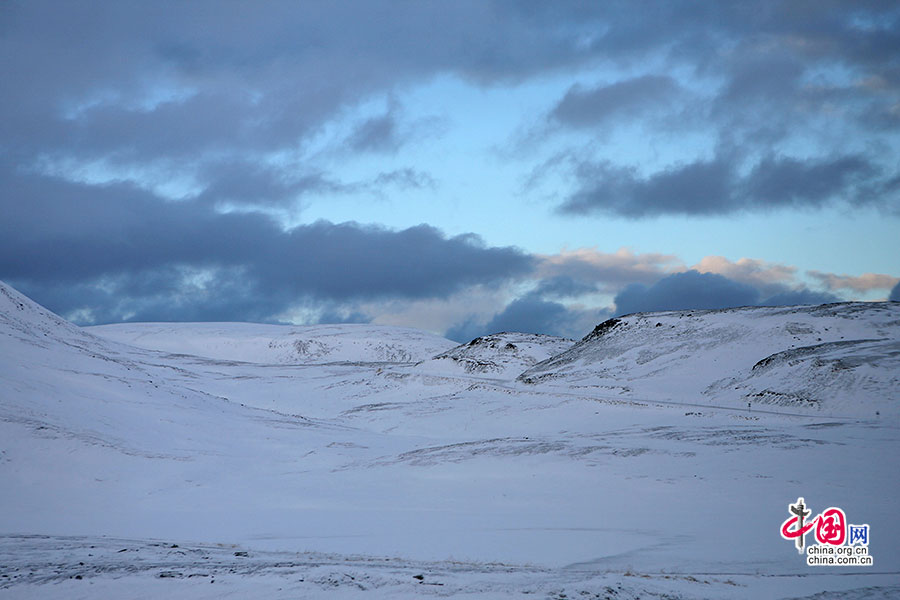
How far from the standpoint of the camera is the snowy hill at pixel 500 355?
67500 millimetres

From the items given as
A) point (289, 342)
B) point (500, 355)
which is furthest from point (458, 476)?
point (289, 342)

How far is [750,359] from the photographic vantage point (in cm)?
4997

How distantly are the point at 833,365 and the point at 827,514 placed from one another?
89.9 ft

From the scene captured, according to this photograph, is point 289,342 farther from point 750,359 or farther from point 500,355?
point 750,359

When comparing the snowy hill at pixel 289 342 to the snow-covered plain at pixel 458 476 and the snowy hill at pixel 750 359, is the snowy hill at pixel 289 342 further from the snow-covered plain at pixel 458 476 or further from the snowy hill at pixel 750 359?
the snow-covered plain at pixel 458 476

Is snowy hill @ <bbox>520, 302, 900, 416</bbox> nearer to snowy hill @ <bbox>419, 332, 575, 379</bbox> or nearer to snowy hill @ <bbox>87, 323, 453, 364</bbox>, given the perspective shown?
snowy hill @ <bbox>419, 332, 575, 379</bbox>

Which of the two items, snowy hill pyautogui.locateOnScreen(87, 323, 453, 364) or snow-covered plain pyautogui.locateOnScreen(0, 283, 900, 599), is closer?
snow-covered plain pyautogui.locateOnScreen(0, 283, 900, 599)

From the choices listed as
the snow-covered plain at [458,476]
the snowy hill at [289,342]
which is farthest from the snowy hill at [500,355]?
the snowy hill at [289,342]

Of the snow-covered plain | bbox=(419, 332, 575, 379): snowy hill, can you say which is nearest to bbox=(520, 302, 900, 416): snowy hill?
the snow-covered plain

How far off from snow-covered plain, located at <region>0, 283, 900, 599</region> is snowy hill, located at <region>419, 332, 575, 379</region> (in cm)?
1291

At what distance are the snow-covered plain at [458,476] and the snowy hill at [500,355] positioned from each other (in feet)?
42.3

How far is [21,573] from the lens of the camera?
34.8 ft

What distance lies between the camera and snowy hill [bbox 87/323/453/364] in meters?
99.8

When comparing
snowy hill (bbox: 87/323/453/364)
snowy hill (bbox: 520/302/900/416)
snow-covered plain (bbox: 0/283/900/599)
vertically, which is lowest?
snow-covered plain (bbox: 0/283/900/599)
